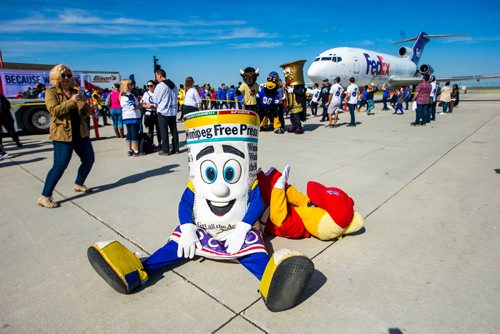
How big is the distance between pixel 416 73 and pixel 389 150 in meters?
27.7

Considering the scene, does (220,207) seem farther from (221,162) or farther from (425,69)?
(425,69)

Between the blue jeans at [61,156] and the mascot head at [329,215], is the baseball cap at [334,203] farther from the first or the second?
the blue jeans at [61,156]

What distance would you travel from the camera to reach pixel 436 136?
8.11 metres

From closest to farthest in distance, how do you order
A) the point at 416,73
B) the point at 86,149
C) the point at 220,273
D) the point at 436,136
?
the point at 220,273 → the point at 86,149 → the point at 436,136 → the point at 416,73

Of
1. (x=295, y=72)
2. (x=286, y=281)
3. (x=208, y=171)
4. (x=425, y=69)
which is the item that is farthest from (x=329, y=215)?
(x=425, y=69)

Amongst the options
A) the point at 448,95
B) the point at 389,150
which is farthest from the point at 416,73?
the point at 389,150

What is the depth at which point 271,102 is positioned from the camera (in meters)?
8.81

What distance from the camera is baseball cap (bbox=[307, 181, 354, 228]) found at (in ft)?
8.34

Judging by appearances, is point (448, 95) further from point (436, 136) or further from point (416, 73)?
point (416, 73)

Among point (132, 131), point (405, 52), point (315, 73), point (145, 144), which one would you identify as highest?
point (405, 52)

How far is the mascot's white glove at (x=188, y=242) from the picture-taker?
2.15 metres

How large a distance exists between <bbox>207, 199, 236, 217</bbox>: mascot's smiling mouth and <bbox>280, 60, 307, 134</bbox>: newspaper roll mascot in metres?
7.06

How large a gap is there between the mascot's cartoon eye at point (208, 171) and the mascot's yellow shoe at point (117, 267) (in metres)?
0.80

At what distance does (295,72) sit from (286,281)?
8.28 meters
